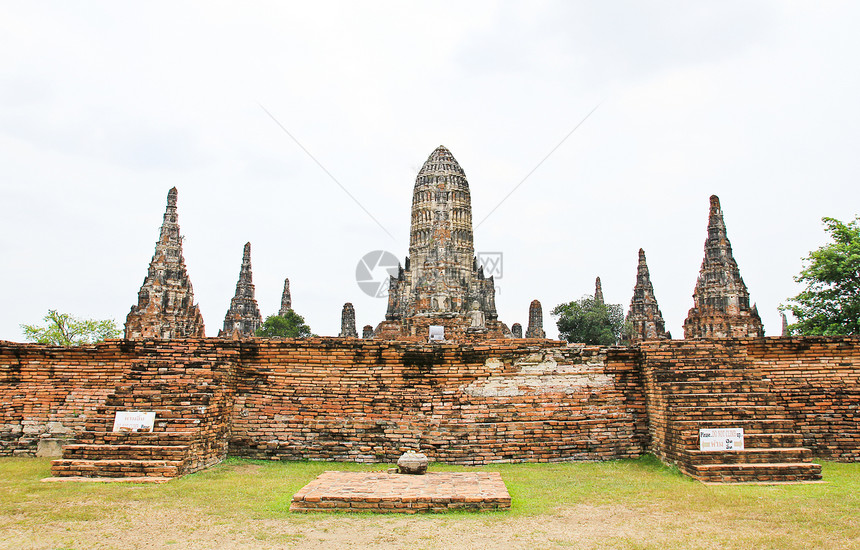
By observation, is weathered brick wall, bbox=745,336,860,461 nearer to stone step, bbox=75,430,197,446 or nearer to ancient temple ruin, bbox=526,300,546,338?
stone step, bbox=75,430,197,446

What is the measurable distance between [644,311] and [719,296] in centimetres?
738

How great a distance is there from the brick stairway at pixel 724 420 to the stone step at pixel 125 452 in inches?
261

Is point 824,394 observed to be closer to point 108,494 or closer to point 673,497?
point 673,497

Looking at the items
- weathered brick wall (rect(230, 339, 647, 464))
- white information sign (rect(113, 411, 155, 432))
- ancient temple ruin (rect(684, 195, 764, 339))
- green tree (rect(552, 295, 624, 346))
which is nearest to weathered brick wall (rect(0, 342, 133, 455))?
white information sign (rect(113, 411, 155, 432))

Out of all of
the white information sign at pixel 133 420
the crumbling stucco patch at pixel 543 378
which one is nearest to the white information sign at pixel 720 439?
the crumbling stucco patch at pixel 543 378

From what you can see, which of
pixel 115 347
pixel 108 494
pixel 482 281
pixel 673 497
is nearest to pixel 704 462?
pixel 673 497

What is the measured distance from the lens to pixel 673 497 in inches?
265

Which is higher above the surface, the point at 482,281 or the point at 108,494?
the point at 482,281

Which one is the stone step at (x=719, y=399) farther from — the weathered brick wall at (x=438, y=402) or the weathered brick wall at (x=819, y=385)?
the weathered brick wall at (x=819, y=385)

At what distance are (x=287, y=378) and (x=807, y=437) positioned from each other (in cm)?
812

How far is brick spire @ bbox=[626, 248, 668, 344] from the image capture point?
27.4m

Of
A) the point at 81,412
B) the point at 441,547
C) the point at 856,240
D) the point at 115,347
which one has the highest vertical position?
the point at 856,240

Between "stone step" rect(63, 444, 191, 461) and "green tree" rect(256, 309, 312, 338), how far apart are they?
3090 centimetres

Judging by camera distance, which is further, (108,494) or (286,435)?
(286,435)
